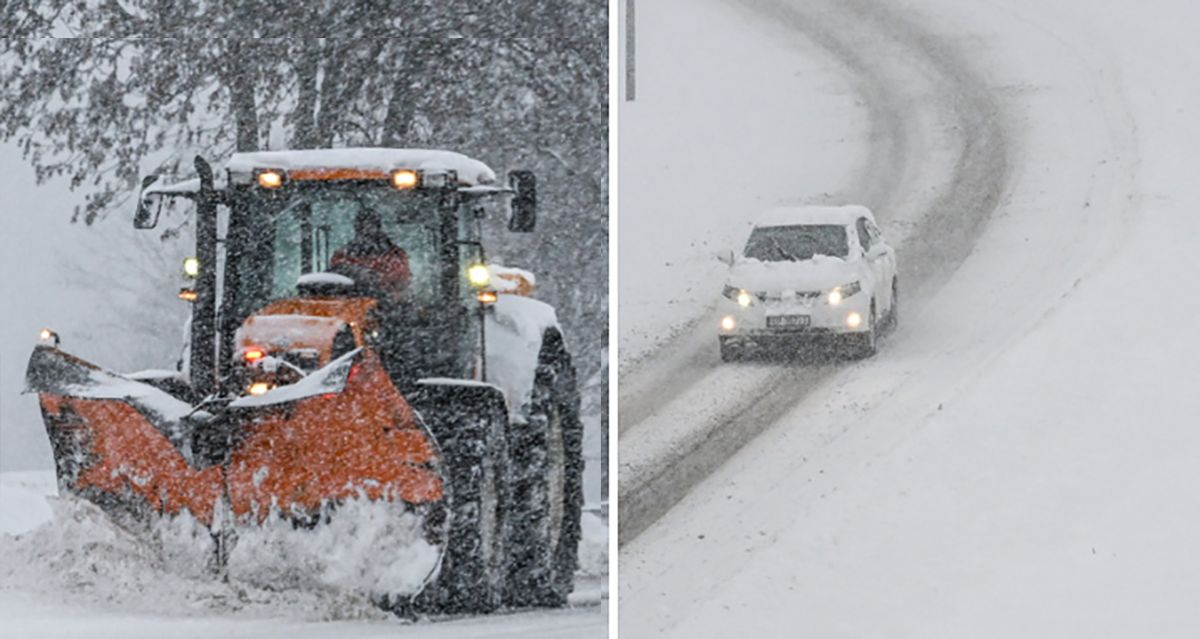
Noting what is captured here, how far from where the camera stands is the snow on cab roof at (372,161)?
458cm

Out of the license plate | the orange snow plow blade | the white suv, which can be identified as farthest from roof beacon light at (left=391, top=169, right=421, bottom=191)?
the license plate

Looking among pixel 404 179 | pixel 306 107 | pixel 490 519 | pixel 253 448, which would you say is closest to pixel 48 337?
pixel 253 448

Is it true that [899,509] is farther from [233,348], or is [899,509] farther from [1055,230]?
[233,348]

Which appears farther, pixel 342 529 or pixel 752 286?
pixel 752 286

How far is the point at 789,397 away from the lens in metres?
4.70

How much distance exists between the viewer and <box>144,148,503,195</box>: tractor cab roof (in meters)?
4.57

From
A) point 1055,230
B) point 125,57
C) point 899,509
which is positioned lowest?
point 899,509

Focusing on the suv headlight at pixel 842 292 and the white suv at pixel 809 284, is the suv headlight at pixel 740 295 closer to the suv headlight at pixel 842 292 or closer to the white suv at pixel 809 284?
the white suv at pixel 809 284

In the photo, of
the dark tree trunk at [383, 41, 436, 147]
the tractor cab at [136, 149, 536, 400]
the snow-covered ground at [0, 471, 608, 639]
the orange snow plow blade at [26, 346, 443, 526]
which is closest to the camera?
the orange snow plow blade at [26, 346, 443, 526]

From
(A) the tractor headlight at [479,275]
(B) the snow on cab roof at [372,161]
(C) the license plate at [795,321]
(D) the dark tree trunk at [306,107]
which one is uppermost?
(D) the dark tree trunk at [306,107]

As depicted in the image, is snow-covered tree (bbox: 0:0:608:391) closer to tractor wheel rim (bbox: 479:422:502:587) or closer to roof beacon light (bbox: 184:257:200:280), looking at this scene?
roof beacon light (bbox: 184:257:200:280)

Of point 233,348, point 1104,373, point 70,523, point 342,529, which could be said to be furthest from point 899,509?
point 70,523

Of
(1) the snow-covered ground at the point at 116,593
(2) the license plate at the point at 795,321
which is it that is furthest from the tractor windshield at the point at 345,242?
(2) the license plate at the point at 795,321

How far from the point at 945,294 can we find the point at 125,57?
7.88ft
